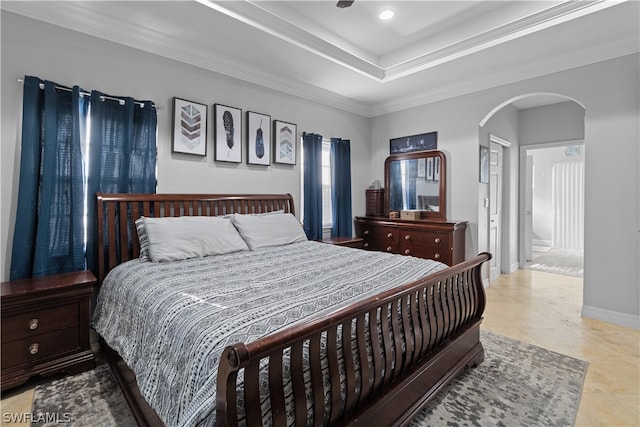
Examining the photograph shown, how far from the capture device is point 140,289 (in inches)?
73.4

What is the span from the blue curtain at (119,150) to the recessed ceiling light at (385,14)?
7.62 ft

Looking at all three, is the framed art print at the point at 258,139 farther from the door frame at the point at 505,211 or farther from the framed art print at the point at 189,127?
the door frame at the point at 505,211

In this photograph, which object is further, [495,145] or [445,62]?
[495,145]

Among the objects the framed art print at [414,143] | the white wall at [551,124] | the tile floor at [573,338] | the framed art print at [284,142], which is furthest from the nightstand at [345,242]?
the white wall at [551,124]

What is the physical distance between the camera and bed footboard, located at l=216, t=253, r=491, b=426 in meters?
1.01

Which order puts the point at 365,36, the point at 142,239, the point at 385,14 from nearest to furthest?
the point at 142,239, the point at 385,14, the point at 365,36

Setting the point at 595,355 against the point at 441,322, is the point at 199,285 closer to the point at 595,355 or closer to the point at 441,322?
the point at 441,322

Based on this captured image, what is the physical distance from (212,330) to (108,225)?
77.2 inches

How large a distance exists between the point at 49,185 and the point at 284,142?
2391mm

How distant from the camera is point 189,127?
3145 mm

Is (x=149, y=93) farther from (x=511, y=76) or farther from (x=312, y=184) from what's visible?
(x=511, y=76)

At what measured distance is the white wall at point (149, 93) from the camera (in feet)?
7.55

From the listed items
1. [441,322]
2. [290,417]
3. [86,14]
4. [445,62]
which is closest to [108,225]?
[86,14]

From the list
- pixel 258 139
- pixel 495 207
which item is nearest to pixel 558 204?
pixel 495 207
